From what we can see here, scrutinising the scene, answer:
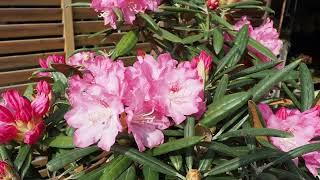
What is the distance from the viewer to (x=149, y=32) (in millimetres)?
1357

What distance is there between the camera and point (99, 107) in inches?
30.2

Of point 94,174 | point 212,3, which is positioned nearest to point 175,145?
point 94,174

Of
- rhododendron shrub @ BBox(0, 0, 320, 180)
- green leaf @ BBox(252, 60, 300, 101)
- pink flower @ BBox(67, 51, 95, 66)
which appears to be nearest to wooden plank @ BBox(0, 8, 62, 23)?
pink flower @ BBox(67, 51, 95, 66)

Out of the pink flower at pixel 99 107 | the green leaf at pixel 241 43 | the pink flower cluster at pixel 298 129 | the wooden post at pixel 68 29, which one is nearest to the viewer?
the pink flower at pixel 99 107

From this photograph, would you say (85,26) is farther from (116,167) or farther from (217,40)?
(116,167)

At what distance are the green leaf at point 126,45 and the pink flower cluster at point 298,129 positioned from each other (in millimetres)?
485

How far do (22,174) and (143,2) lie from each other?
1.82ft

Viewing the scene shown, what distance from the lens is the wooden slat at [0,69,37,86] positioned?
2.68 metres

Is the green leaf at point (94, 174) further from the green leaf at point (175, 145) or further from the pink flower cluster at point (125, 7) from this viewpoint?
the pink flower cluster at point (125, 7)

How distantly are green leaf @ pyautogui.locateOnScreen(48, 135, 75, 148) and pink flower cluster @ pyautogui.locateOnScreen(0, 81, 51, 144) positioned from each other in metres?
0.03

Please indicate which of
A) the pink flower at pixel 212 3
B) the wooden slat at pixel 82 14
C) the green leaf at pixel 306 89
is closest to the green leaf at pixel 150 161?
the green leaf at pixel 306 89

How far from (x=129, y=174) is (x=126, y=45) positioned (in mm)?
568

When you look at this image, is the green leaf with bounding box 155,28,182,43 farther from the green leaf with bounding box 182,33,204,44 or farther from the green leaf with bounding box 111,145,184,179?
the green leaf with bounding box 111,145,184,179

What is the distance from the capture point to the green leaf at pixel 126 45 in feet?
4.12
